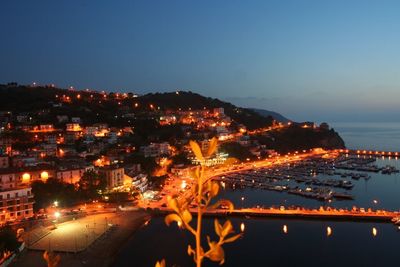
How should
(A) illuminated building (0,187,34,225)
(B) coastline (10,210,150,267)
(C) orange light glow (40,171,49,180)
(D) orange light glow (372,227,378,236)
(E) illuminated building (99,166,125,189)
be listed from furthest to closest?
(E) illuminated building (99,166,125,189), (C) orange light glow (40,171,49,180), (D) orange light glow (372,227,378,236), (A) illuminated building (0,187,34,225), (B) coastline (10,210,150,267)

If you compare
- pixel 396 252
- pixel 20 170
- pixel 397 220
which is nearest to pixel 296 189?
pixel 397 220

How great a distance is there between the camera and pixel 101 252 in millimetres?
13188

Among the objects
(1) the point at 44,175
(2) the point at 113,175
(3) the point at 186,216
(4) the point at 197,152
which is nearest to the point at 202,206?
(3) the point at 186,216

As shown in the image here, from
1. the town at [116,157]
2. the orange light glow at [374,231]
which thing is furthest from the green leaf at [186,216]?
the orange light glow at [374,231]

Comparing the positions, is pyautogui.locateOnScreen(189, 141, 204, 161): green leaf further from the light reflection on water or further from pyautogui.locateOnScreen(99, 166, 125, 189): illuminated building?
pyautogui.locateOnScreen(99, 166, 125, 189): illuminated building

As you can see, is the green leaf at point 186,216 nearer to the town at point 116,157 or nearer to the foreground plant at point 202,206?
the foreground plant at point 202,206

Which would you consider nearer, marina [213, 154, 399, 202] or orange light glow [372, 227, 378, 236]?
orange light glow [372, 227, 378, 236]

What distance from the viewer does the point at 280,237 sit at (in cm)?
1544

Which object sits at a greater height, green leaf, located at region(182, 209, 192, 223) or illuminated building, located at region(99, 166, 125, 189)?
green leaf, located at region(182, 209, 192, 223)

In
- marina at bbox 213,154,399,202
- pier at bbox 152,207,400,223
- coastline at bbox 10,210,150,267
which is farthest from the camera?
marina at bbox 213,154,399,202

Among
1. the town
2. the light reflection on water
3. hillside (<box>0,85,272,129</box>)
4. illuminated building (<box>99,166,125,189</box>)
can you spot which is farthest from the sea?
hillside (<box>0,85,272,129</box>)

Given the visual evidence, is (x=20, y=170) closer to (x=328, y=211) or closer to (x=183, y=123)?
(x=328, y=211)

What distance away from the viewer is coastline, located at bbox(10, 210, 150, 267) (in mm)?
11727

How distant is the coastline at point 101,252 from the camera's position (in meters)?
11.7
